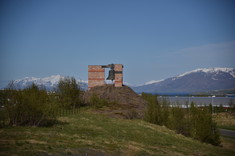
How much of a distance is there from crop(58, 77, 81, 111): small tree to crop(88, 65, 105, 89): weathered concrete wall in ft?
31.3

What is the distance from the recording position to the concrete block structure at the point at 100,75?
46.1 m

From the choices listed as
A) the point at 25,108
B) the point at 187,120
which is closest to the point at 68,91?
the point at 187,120

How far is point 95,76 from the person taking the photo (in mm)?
46812

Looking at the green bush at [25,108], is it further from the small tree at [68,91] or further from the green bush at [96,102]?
the green bush at [96,102]

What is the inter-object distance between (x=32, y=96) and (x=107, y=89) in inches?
1070

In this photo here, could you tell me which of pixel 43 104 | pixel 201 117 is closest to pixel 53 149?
pixel 43 104

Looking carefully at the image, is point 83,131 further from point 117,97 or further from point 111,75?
point 111,75

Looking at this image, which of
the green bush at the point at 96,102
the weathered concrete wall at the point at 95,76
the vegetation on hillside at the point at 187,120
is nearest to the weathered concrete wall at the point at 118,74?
the weathered concrete wall at the point at 95,76

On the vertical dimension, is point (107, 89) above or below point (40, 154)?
above

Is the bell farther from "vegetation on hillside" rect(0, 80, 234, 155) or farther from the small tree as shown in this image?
"vegetation on hillside" rect(0, 80, 234, 155)

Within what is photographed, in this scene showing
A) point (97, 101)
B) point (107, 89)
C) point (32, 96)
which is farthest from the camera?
point (107, 89)

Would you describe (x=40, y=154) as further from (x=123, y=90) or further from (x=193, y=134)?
(x=123, y=90)

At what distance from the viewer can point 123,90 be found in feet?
153

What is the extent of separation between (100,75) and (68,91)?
1186 centimetres
